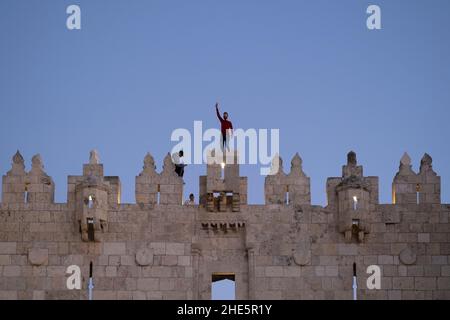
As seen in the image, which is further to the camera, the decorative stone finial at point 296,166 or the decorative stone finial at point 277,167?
the decorative stone finial at point 296,166

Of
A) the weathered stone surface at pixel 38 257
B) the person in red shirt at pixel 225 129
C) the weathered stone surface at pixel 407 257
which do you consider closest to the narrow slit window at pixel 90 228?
the weathered stone surface at pixel 38 257

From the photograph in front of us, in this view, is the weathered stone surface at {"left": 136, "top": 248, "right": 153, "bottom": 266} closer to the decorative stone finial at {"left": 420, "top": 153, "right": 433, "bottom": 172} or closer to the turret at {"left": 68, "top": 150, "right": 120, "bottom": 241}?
the turret at {"left": 68, "top": 150, "right": 120, "bottom": 241}

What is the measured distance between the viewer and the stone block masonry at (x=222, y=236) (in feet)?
185

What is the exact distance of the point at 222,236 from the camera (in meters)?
57.2

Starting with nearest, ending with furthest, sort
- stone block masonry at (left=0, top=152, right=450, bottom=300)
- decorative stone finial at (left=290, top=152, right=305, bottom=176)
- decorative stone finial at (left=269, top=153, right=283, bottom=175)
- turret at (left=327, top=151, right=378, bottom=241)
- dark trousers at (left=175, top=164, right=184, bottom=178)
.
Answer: stone block masonry at (left=0, top=152, right=450, bottom=300)
turret at (left=327, top=151, right=378, bottom=241)
decorative stone finial at (left=269, top=153, right=283, bottom=175)
decorative stone finial at (left=290, top=152, right=305, bottom=176)
dark trousers at (left=175, top=164, right=184, bottom=178)

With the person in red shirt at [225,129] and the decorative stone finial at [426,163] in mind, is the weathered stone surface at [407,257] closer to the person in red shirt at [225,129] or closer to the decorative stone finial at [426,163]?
the decorative stone finial at [426,163]

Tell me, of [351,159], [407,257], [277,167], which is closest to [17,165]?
[277,167]

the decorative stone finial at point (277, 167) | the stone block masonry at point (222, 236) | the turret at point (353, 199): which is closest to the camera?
the stone block masonry at point (222, 236)

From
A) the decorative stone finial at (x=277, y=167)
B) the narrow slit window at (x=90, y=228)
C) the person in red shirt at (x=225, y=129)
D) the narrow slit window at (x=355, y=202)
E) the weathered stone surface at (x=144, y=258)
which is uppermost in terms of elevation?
the person in red shirt at (x=225, y=129)

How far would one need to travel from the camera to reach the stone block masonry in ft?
185

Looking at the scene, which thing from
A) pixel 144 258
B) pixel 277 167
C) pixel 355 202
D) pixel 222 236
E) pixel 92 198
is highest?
pixel 277 167

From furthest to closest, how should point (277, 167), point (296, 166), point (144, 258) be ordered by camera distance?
1. point (296, 166)
2. point (277, 167)
3. point (144, 258)

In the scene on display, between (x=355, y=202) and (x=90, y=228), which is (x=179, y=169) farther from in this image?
(x=355, y=202)

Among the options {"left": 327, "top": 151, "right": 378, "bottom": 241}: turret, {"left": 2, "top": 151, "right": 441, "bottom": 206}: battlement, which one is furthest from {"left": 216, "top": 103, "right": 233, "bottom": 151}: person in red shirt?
{"left": 327, "top": 151, "right": 378, "bottom": 241}: turret
